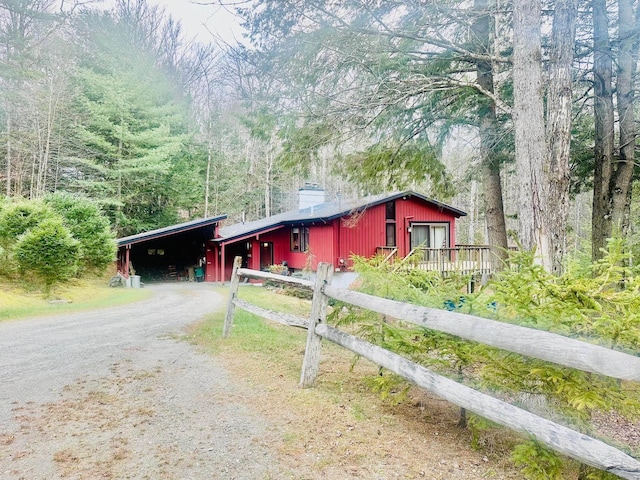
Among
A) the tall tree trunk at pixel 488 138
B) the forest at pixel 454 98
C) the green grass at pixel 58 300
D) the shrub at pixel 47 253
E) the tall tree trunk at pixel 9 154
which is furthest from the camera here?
the tall tree trunk at pixel 9 154

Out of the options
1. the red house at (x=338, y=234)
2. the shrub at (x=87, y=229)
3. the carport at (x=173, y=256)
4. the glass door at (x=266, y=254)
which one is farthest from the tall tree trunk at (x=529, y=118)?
the carport at (x=173, y=256)

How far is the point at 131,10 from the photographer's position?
22359 mm

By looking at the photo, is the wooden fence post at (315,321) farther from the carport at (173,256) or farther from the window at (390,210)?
the carport at (173,256)

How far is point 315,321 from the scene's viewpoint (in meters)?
3.95

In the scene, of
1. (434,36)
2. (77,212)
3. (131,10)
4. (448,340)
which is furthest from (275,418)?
(131,10)

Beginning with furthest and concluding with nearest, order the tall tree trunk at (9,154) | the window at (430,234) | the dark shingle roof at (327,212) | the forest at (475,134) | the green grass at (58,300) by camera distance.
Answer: the window at (430,234) < the tall tree trunk at (9,154) < the dark shingle roof at (327,212) < the green grass at (58,300) < the forest at (475,134)

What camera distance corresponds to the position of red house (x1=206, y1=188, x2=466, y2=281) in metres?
18.3

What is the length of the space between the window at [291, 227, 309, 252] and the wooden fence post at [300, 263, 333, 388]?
53.9 feet

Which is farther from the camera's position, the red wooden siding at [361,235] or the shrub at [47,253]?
the red wooden siding at [361,235]

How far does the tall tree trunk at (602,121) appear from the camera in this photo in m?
6.39

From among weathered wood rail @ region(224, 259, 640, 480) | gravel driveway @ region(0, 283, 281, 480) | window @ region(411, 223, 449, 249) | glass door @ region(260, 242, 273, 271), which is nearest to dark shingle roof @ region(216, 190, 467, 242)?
window @ region(411, 223, 449, 249)

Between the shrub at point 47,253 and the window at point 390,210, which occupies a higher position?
the window at point 390,210

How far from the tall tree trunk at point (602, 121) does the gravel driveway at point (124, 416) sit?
6.49 meters

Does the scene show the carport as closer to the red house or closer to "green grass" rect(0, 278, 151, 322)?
A: the red house
